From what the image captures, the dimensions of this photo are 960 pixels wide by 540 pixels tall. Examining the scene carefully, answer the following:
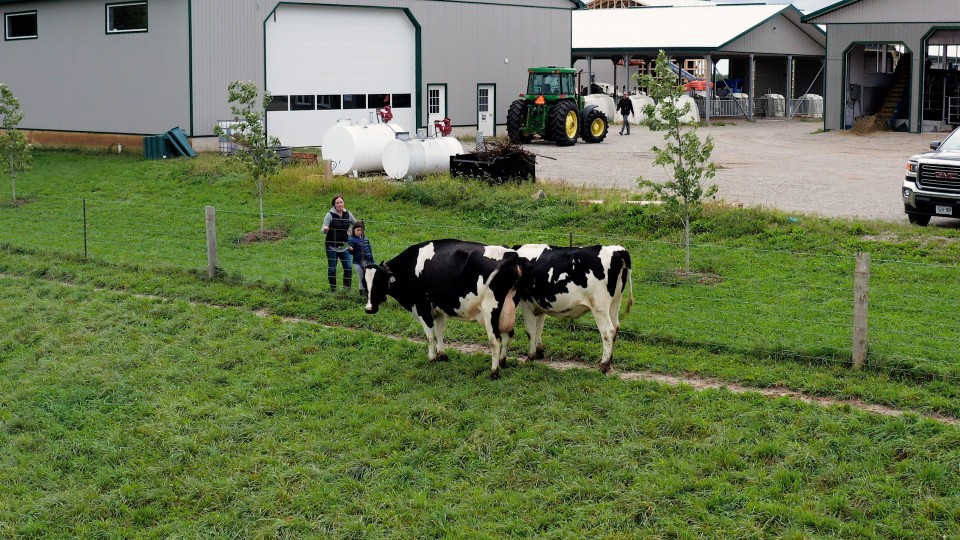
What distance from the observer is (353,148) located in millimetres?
29469

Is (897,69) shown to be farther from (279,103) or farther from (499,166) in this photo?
(499,166)

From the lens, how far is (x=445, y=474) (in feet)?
33.7

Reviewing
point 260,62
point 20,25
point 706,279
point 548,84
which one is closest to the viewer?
point 706,279

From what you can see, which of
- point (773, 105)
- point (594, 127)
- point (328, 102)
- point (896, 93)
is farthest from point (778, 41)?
point (328, 102)

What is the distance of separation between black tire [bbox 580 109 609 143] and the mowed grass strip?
27.8 m

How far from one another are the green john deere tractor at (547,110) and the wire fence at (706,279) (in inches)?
651

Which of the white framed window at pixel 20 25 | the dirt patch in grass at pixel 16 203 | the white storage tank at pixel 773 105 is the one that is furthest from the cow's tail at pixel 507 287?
the white storage tank at pixel 773 105

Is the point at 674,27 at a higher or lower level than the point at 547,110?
higher

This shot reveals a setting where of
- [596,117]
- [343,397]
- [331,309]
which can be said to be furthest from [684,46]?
[343,397]

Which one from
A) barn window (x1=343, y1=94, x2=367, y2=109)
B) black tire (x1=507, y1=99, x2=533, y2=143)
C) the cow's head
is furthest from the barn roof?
the cow's head

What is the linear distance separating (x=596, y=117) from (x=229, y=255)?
23162 millimetres

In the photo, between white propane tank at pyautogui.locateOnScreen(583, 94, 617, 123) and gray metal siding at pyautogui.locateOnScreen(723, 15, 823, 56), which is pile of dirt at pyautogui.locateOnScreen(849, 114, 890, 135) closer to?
gray metal siding at pyautogui.locateOnScreen(723, 15, 823, 56)

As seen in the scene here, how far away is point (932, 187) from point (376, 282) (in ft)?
38.5

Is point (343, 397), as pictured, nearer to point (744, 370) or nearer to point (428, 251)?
point (428, 251)
